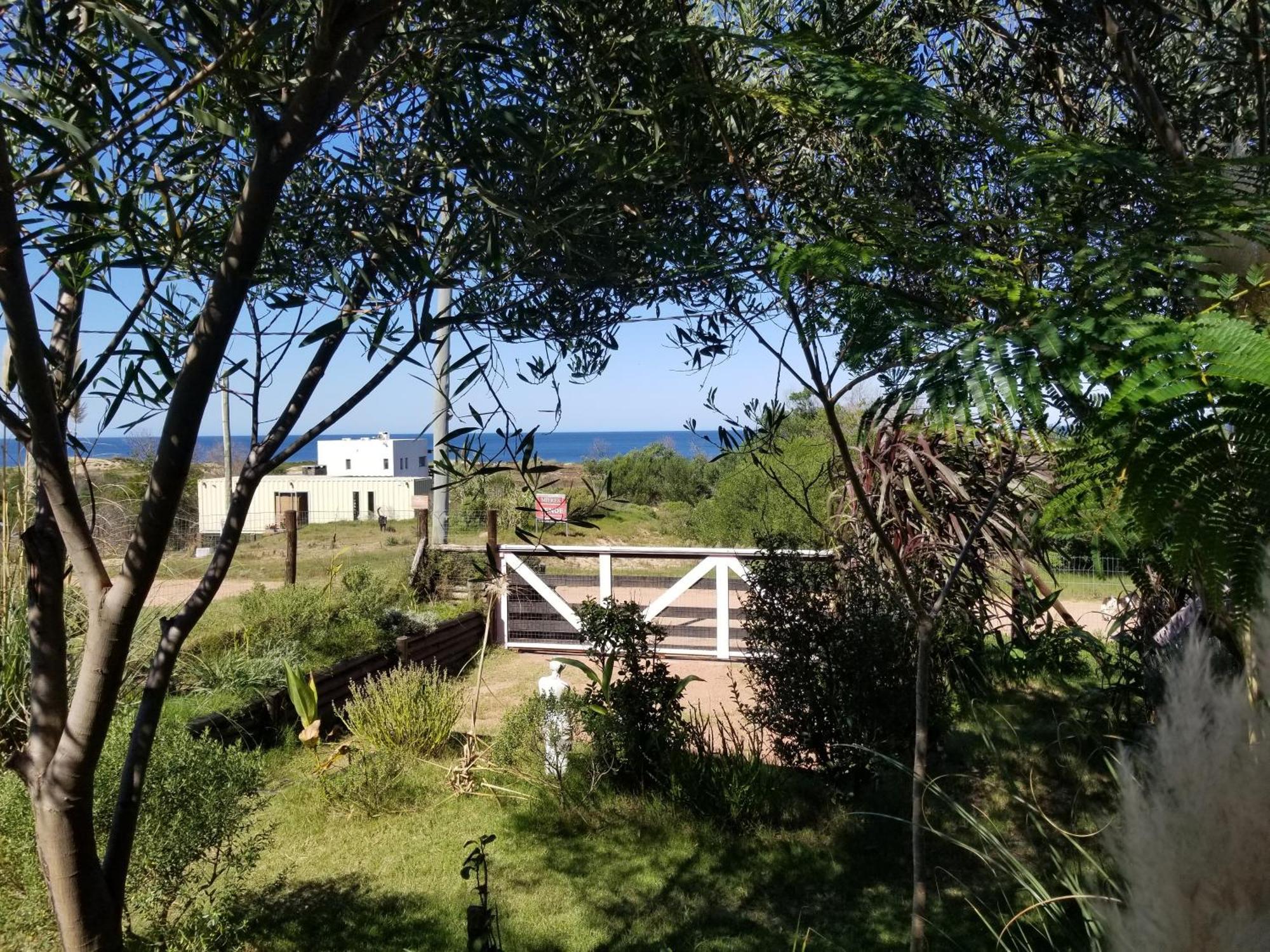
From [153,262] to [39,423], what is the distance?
1.55 ft

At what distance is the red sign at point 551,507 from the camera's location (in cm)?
208

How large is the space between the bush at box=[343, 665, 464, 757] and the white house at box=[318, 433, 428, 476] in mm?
29910

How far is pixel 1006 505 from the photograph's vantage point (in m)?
6.34

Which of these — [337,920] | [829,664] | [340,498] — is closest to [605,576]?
[829,664]

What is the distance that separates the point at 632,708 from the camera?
5020 mm

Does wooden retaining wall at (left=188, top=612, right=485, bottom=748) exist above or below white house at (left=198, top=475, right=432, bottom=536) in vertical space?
below

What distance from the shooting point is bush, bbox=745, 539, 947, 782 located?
4.88m

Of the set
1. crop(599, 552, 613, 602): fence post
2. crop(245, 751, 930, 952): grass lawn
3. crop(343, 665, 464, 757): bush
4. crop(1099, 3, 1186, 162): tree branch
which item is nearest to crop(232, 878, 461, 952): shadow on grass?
crop(245, 751, 930, 952): grass lawn

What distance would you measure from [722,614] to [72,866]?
306 inches

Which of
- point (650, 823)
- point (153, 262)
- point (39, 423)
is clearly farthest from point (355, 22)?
point (650, 823)

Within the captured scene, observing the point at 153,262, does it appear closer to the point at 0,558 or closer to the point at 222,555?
the point at 222,555

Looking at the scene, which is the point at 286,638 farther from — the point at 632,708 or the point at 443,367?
the point at 443,367

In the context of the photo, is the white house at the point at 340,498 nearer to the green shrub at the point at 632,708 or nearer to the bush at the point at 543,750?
the bush at the point at 543,750

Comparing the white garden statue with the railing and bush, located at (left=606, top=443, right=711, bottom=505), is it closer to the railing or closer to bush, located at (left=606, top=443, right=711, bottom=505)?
the railing
